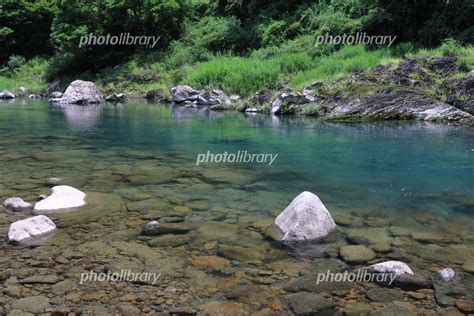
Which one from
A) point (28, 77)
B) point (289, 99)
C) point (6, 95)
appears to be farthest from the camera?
point (28, 77)

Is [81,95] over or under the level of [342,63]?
A: under

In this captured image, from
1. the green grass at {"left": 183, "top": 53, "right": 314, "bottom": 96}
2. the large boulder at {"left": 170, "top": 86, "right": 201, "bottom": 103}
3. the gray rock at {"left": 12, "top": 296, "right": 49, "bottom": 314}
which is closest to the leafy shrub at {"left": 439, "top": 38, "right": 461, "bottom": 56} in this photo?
the green grass at {"left": 183, "top": 53, "right": 314, "bottom": 96}

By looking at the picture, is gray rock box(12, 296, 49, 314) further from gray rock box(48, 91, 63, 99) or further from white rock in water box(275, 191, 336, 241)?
gray rock box(48, 91, 63, 99)

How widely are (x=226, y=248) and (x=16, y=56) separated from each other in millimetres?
46053

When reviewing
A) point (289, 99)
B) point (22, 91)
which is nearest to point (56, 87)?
point (22, 91)

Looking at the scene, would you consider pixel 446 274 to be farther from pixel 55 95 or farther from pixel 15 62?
pixel 15 62

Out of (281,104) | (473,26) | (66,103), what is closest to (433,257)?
(281,104)

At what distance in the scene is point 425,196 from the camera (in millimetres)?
7371

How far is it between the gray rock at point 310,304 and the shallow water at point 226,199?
138 mm

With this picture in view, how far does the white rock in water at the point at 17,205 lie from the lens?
622 centimetres

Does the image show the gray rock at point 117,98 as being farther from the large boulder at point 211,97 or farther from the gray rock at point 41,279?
the gray rock at point 41,279

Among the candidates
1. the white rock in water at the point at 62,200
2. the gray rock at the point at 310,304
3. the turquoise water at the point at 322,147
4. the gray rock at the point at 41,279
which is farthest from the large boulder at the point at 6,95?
the gray rock at the point at 310,304

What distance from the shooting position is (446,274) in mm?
4387

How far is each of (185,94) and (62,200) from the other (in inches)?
866
